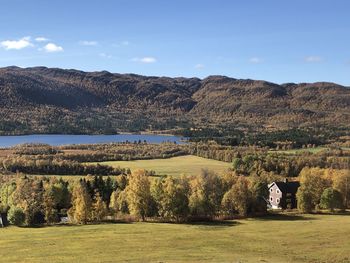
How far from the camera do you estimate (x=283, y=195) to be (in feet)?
357

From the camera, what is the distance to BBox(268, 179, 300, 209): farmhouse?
108 metres

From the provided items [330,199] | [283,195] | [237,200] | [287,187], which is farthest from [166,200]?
[287,187]

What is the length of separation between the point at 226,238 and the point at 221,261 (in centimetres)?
1588

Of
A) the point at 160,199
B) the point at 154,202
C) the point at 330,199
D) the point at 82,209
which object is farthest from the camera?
the point at 330,199

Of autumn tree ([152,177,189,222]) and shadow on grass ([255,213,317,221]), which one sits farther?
shadow on grass ([255,213,317,221])

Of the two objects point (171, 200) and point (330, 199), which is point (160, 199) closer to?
point (171, 200)

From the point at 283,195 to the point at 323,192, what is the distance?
47.6 ft

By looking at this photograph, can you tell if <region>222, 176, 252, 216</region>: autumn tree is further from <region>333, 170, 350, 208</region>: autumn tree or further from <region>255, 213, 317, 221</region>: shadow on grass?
<region>333, 170, 350, 208</region>: autumn tree

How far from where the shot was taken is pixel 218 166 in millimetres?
178750

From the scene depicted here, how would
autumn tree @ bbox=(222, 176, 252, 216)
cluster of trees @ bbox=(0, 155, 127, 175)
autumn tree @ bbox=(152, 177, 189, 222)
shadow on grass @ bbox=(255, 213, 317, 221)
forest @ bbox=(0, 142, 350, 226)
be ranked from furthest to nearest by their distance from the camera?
cluster of trees @ bbox=(0, 155, 127, 175)
autumn tree @ bbox=(222, 176, 252, 216)
shadow on grass @ bbox=(255, 213, 317, 221)
autumn tree @ bbox=(152, 177, 189, 222)
forest @ bbox=(0, 142, 350, 226)

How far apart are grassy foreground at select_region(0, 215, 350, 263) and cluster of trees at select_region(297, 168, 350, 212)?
12133 mm

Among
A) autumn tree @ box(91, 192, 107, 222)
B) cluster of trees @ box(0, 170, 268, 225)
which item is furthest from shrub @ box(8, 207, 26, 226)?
autumn tree @ box(91, 192, 107, 222)

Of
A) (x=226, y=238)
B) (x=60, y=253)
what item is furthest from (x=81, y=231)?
(x=226, y=238)

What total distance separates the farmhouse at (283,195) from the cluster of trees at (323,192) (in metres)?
7.40
